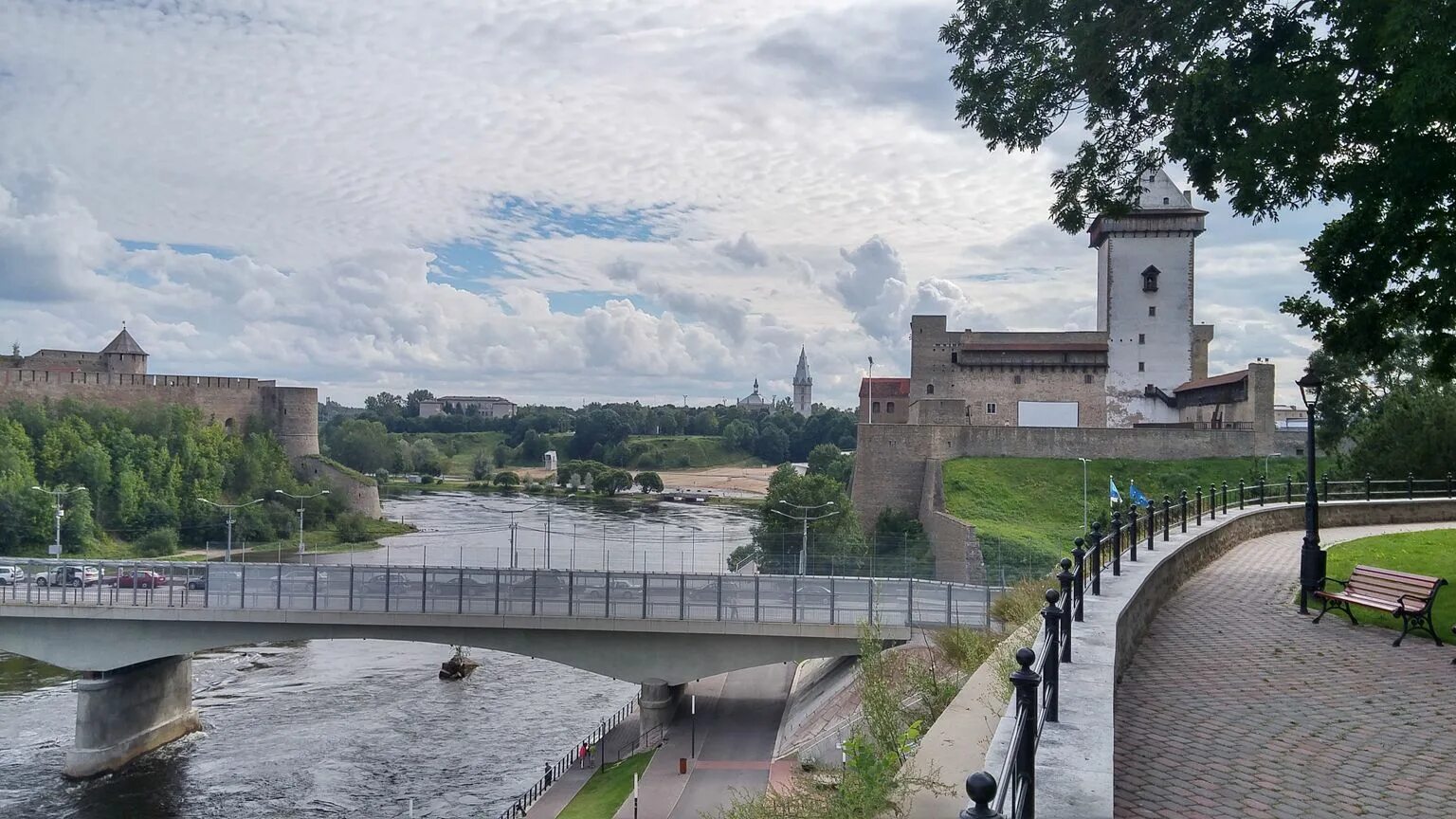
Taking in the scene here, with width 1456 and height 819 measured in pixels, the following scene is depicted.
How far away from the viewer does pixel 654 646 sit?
27703 mm

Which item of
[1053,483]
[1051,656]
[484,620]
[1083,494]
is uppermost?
[1051,656]

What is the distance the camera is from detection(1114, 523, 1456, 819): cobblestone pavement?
596 cm

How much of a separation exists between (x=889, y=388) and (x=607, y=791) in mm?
49977

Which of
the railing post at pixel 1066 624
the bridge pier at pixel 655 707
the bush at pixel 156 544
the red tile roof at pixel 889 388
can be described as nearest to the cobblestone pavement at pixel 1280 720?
the railing post at pixel 1066 624

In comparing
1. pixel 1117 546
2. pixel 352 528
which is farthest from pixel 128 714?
pixel 352 528

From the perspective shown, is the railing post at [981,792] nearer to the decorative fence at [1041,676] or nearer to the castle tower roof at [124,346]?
the decorative fence at [1041,676]

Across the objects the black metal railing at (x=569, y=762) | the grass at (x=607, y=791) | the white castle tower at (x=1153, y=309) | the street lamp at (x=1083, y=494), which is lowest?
the black metal railing at (x=569, y=762)

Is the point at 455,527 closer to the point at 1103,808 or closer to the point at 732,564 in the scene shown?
the point at 732,564

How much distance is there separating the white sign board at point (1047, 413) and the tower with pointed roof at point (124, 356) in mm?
74940

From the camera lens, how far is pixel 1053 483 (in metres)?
48.8

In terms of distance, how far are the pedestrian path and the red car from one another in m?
13.9

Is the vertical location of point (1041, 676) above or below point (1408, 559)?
above

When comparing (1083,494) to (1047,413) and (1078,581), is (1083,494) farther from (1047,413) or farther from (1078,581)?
(1078,581)

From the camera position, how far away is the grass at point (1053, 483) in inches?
1763
